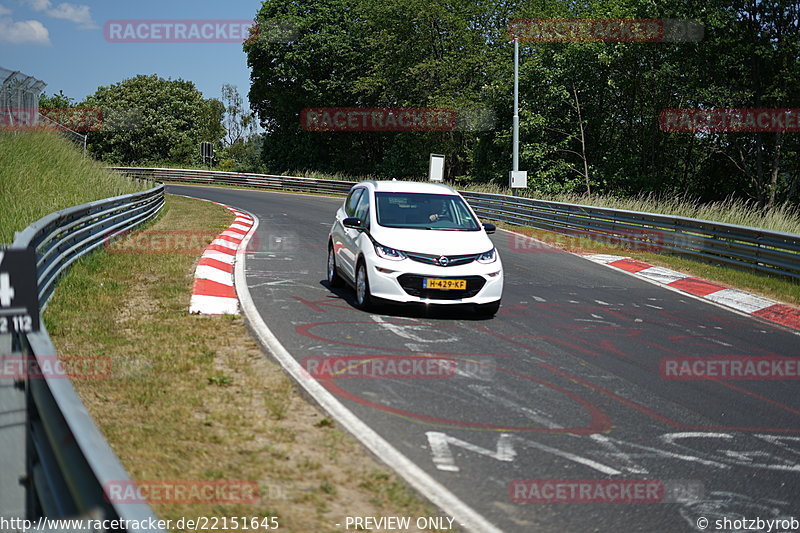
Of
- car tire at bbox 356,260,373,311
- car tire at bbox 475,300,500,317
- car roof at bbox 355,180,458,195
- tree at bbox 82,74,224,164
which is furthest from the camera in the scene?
tree at bbox 82,74,224,164

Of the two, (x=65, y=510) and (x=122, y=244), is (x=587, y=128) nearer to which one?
(x=122, y=244)

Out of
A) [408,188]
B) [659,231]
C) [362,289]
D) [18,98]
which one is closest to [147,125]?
[18,98]

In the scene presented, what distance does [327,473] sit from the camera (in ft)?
16.0

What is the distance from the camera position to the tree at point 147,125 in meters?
83.1

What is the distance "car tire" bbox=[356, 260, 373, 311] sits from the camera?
10211mm

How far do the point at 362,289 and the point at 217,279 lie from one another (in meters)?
3.02

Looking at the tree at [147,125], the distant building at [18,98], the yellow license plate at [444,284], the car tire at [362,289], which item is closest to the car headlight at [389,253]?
the car tire at [362,289]

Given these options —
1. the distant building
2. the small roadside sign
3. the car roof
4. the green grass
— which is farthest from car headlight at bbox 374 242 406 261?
the distant building

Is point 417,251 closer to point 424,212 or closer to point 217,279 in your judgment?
point 424,212

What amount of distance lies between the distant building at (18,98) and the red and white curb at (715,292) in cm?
1480

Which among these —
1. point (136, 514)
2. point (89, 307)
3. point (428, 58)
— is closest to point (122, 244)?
point (89, 307)

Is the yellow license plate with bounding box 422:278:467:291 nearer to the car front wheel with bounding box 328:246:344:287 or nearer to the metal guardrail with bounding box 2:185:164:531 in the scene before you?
the car front wheel with bounding box 328:246:344:287

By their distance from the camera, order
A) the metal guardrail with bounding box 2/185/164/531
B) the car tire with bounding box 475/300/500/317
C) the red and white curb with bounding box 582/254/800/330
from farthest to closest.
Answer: the red and white curb with bounding box 582/254/800/330, the car tire with bounding box 475/300/500/317, the metal guardrail with bounding box 2/185/164/531

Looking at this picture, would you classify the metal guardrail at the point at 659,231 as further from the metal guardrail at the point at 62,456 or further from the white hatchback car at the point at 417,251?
the metal guardrail at the point at 62,456
